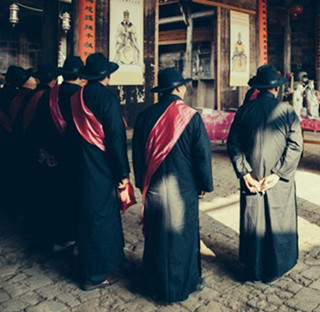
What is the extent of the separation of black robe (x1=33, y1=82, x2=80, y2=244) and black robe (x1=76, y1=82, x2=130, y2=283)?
554 mm

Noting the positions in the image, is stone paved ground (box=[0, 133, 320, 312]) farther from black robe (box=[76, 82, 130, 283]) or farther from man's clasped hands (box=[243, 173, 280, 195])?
man's clasped hands (box=[243, 173, 280, 195])

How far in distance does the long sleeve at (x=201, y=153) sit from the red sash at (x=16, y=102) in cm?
267

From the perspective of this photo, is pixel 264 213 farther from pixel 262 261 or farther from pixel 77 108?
pixel 77 108

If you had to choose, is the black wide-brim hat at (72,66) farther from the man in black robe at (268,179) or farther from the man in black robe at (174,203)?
the man in black robe at (268,179)

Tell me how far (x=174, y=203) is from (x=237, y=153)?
0.79 meters

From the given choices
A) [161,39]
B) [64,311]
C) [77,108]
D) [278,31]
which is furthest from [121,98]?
[278,31]

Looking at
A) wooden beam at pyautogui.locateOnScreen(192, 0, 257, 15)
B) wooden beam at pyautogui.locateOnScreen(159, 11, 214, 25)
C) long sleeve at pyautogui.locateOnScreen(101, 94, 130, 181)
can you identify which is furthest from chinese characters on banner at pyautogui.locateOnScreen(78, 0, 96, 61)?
wooden beam at pyautogui.locateOnScreen(159, 11, 214, 25)

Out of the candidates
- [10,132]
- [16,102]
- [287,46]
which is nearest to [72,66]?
[16,102]

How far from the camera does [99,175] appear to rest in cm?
356

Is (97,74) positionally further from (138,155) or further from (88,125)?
(138,155)

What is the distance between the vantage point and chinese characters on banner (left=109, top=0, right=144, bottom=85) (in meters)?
8.56

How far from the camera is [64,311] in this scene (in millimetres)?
3240

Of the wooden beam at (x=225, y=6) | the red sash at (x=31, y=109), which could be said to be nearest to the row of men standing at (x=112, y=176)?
the red sash at (x=31, y=109)

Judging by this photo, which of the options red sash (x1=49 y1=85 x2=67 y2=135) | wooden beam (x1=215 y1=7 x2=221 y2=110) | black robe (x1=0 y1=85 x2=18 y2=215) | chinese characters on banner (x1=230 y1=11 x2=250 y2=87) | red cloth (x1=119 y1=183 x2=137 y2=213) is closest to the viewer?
red cloth (x1=119 y1=183 x2=137 y2=213)
